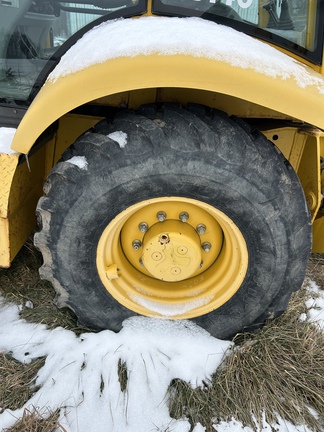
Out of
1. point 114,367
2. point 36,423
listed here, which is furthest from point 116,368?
point 36,423

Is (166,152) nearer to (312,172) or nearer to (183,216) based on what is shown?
(183,216)

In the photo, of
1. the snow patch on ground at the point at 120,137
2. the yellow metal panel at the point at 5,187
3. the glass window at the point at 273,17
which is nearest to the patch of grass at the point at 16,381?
the yellow metal panel at the point at 5,187

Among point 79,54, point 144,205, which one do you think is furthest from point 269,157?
point 79,54

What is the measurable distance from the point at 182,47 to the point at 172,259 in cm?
93

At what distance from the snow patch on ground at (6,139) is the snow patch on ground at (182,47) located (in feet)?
1.29

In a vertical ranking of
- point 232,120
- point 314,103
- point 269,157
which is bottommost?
point 269,157

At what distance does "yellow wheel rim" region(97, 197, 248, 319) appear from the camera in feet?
6.03

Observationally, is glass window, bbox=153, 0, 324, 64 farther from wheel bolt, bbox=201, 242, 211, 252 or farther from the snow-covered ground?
the snow-covered ground

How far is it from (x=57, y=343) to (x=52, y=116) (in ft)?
3.66

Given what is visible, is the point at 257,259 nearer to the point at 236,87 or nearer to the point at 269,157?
the point at 269,157

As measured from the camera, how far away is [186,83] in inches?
55.1

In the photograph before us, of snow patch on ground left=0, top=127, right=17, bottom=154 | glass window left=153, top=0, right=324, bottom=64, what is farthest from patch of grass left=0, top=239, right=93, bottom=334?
glass window left=153, top=0, right=324, bottom=64

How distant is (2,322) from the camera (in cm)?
209

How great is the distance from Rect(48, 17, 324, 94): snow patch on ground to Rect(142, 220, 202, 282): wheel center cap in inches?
31.2
